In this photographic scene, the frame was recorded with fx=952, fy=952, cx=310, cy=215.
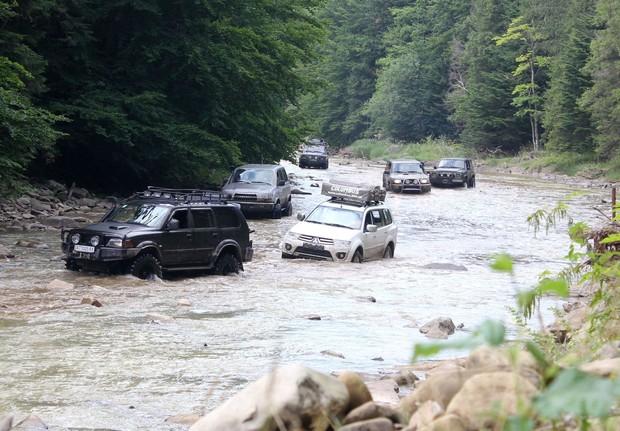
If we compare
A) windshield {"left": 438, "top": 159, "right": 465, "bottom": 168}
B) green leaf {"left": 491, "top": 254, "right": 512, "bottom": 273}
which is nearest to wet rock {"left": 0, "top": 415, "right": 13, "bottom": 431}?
green leaf {"left": 491, "top": 254, "right": 512, "bottom": 273}

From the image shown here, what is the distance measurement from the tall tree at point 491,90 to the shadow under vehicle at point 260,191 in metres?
52.3

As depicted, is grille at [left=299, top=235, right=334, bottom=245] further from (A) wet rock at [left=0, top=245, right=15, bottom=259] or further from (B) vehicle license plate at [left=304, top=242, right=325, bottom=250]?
(A) wet rock at [left=0, top=245, right=15, bottom=259]

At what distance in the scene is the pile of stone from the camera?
87.3 ft

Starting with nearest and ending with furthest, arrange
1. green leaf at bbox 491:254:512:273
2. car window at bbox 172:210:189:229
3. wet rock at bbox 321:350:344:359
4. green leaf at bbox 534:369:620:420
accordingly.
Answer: green leaf at bbox 534:369:620:420 < green leaf at bbox 491:254:512:273 < wet rock at bbox 321:350:344:359 < car window at bbox 172:210:189:229

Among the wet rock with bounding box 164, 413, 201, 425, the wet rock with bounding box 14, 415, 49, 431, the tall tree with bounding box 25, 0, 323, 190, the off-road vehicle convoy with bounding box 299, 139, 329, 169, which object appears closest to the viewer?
the wet rock with bounding box 14, 415, 49, 431

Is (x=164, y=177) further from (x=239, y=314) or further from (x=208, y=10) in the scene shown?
(x=239, y=314)

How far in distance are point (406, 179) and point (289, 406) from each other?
4355cm

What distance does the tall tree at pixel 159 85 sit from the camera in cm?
3259

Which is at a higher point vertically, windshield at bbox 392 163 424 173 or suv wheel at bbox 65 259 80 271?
suv wheel at bbox 65 259 80 271

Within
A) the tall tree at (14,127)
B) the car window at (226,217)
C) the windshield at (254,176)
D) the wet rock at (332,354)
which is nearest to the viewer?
the wet rock at (332,354)

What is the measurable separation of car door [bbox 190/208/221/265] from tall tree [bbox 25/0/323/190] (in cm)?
1306

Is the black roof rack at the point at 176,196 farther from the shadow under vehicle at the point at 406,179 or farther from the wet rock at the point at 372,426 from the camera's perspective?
the shadow under vehicle at the point at 406,179

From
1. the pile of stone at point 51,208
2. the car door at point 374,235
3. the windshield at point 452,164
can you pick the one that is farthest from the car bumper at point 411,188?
the car door at point 374,235

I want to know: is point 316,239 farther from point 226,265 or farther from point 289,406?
point 289,406
